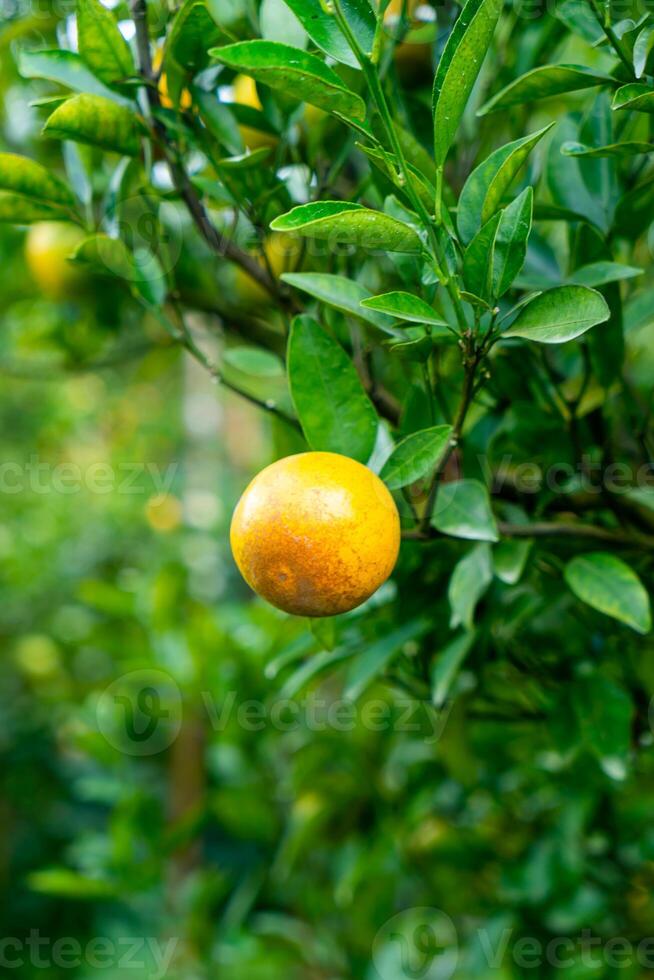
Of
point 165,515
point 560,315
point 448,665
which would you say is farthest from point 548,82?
point 165,515

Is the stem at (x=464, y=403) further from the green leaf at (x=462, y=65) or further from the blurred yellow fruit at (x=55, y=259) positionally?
the blurred yellow fruit at (x=55, y=259)

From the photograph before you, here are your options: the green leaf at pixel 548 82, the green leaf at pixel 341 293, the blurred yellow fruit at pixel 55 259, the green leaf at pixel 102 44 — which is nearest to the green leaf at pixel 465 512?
the green leaf at pixel 341 293

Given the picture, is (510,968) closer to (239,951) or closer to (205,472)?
(239,951)

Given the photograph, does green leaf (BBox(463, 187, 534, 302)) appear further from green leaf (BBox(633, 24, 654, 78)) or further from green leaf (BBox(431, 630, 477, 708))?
green leaf (BBox(431, 630, 477, 708))

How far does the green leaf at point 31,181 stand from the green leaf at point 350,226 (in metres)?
0.29

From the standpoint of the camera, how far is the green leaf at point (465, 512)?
52 cm

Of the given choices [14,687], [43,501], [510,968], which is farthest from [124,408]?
[510,968]

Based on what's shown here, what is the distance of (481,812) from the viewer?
3.71 feet

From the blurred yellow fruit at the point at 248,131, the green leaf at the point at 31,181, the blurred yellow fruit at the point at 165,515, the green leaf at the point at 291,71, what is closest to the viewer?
the green leaf at the point at 291,71

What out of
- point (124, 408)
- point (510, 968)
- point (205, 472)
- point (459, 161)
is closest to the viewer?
point (459, 161)

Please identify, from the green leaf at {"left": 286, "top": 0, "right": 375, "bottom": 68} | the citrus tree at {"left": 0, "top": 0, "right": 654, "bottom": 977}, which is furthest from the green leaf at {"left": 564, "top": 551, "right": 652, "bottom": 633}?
the green leaf at {"left": 286, "top": 0, "right": 375, "bottom": 68}

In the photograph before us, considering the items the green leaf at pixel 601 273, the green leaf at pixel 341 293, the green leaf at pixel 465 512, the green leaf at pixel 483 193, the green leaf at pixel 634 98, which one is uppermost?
the green leaf at pixel 634 98

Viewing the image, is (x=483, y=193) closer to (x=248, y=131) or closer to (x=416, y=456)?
(x=416, y=456)

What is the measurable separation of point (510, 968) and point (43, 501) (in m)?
1.59
